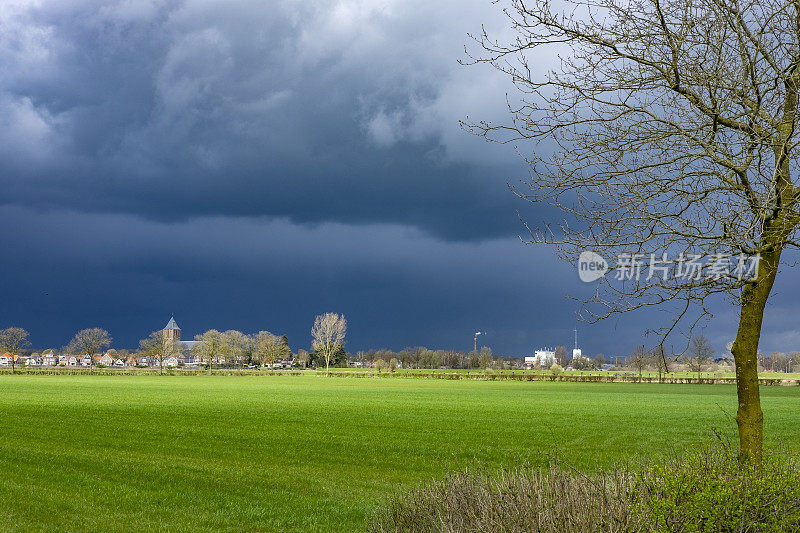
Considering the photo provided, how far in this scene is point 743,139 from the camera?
7367 millimetres

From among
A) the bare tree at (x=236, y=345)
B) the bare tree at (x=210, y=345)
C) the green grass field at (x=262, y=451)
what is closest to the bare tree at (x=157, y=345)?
the bare tree at (x=210, y=345)

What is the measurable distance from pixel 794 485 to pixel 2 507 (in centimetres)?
1160

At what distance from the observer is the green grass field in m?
11.4

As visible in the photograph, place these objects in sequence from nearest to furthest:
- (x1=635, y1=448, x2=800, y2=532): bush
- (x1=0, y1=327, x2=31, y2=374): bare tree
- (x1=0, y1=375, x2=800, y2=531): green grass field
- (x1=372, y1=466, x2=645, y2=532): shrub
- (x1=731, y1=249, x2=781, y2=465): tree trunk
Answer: (x1=635, y1=448, x2=800, y2=532): bush < (x1=372, y1=466, x2=645, y2=532): shrub < (x1=731, y1=249, x2=781, y2=465): tree trunk < (x1=0, y1=375, x2=800, y2=531): green grass field < (x1=0, y1=327, x2=31, y2=374): bare tree

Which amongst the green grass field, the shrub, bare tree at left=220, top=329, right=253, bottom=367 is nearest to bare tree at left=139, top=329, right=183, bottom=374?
bare tree at left=220, top=329, right=253, bottom=367

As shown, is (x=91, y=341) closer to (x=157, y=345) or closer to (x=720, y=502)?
(x=157, y=345)

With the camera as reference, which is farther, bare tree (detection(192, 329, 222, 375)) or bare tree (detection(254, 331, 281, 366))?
bare tree (detection(254, 331, 281, 366))

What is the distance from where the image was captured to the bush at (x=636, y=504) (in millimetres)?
5609

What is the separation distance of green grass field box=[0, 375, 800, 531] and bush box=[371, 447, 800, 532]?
5.99 ft

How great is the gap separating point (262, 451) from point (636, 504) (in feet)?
49.9

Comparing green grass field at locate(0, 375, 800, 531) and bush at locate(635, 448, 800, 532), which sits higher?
bush at locate(635, 448, 800, 532)

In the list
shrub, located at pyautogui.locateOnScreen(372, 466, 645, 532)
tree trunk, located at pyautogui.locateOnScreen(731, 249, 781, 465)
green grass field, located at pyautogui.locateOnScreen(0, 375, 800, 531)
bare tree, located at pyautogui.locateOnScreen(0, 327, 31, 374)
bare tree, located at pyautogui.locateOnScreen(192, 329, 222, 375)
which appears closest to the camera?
shrub, located at pyautogui.locateOnScreen(372, 466, 645, 532)

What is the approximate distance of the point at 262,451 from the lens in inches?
769

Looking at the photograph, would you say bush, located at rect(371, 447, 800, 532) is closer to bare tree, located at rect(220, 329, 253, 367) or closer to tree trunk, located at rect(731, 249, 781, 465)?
tree trunk, located at rect(731, 249, 781, 465)
